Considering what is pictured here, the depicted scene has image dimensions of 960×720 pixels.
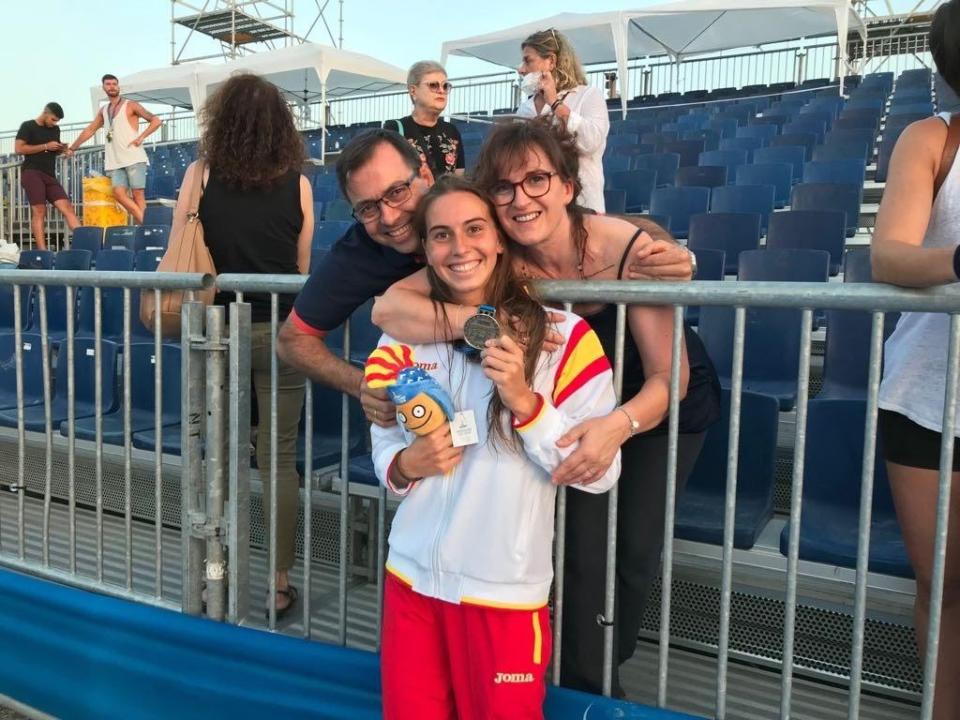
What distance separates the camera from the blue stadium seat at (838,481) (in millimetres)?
2338

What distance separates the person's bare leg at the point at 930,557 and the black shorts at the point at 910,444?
0.02 metres

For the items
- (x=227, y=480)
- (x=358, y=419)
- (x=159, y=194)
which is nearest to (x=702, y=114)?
(x=159, y=194)

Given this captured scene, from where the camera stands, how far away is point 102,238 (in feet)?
26.9

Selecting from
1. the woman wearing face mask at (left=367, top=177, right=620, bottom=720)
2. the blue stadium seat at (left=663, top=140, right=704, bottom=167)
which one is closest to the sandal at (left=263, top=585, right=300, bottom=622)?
the woman wearing face mask at (left=367, top=177, right=620, bottom=720)

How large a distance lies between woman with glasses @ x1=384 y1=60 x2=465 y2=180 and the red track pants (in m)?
2.61

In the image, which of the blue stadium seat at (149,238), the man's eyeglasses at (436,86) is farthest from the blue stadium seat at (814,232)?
the blue stadium seat at (149,238)

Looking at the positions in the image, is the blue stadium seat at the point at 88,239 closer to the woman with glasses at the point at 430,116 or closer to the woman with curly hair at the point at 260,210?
the woman with glasses at the point at 430,116

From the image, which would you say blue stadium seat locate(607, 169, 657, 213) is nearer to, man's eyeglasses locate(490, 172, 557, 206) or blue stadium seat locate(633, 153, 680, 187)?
blue stadium seat locate(633, 153, 680, 187)

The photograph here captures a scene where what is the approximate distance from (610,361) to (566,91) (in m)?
2.56

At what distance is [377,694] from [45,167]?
947 centimetres

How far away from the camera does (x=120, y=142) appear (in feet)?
30.2

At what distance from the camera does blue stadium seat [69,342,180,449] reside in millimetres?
3533

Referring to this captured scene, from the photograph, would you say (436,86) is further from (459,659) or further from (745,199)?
(745,199)

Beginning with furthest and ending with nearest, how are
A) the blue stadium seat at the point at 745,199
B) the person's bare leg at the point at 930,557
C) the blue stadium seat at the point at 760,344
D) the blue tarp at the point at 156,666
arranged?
the blue stadium seat at the point at 745,199 → the blue stadium seat at the point at 760,344 → the blue tarp at the point at 156,666 → the person's bare leg at the point at 930,557
